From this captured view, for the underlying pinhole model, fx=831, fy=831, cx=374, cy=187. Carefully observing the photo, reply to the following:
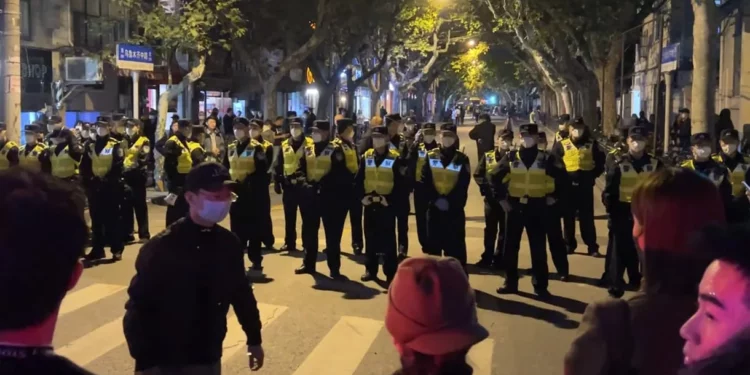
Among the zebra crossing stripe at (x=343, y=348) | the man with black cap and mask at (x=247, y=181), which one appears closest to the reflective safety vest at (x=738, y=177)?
the zebra crossing stripe at (x=343, y=348)

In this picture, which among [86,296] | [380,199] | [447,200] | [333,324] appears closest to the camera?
[333,324]

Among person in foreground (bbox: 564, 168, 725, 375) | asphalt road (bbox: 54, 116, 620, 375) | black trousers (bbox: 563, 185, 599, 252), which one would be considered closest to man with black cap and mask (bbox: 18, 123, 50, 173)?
asphalt road (bbox: 54, 116, 620, 375)

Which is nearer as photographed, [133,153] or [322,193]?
[322,193]

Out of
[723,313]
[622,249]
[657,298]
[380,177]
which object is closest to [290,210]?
[380,177]

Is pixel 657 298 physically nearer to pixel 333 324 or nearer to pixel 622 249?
pixel 333 324

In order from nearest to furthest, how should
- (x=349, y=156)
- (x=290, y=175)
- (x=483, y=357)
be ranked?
(x=483, y=357) → (x=349, y=156) → (x=290, y=175)

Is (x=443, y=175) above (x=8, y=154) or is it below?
below

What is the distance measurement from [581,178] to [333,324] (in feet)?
18.7

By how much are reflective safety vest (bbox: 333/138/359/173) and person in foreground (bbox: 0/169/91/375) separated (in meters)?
8.69

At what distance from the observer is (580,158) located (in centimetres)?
1264

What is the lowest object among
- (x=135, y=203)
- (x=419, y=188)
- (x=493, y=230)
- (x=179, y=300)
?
(x=493, y=230)

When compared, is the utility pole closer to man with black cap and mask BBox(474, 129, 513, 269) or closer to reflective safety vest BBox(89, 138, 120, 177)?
reflective safety vest BBox(89, 138, 120, 177)

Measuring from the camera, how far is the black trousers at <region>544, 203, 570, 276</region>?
9.80 m

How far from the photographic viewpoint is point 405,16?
114 ft
